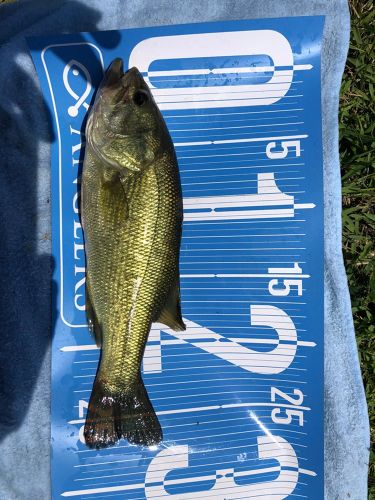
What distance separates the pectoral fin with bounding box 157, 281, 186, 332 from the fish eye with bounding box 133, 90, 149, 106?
2.26ft

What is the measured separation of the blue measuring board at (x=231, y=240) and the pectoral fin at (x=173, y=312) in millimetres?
152

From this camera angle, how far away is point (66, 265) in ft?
6.40

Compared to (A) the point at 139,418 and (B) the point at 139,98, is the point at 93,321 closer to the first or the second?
(A) the point at 139,418

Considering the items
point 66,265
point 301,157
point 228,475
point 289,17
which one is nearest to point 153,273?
point 66,265

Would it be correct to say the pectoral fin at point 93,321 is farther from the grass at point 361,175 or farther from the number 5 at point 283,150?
the grass at point 361,175

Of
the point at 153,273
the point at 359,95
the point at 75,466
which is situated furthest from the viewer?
Result: the point at 359,95

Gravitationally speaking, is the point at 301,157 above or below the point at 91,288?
above

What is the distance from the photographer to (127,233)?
1.66 metres

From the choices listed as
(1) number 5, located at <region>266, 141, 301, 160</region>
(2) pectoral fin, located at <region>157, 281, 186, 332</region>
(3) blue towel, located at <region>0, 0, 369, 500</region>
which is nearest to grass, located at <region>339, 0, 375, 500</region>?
(3) blue towel, located at <region>0, 0, 369, 500</region>

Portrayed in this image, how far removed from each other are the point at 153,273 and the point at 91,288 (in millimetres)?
262

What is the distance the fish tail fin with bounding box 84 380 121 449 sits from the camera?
1.77 metres

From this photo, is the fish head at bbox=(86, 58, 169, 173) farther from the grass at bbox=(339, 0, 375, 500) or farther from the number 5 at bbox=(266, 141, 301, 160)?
the grass at bbox=(339, 0, 375, 500)

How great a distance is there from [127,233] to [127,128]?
0.38 m

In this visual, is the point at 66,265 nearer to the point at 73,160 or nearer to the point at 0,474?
the point at 73,160
